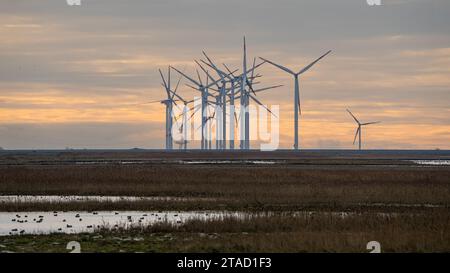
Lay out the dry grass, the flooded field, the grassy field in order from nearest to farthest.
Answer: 1. the grassy field
2. the flooded field
3. the dry grass

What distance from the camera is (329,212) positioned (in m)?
45.6

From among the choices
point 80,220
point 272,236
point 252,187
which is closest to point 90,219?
point 80,220

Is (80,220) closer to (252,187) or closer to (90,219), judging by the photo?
(90,219)

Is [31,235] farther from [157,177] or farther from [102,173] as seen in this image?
[102,173]

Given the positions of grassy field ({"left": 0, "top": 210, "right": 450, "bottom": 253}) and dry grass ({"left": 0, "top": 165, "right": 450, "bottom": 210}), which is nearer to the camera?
grassy field ({"left": 0, "top": 210, "right": 450, "bottom": 253})

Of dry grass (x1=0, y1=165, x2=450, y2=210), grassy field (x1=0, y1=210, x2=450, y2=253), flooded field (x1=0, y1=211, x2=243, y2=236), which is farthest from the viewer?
dry grass (x1=0, y1=165, x2=450, y2=210)

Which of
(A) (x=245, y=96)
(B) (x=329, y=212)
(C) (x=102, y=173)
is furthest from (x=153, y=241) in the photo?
(A) (x=245, y=96)

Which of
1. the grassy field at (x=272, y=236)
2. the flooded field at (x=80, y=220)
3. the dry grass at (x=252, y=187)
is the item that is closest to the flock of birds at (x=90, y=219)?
the flooded field at (x=80, y=220)

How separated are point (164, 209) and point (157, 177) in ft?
93.8

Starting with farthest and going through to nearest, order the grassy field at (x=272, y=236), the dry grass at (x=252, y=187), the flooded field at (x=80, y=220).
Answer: the dry grass at (x=252, y=187) < the flooded field at (x=80, y=220) < the grassy field at (x=272, y=236)

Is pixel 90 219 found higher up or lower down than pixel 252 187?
lower down

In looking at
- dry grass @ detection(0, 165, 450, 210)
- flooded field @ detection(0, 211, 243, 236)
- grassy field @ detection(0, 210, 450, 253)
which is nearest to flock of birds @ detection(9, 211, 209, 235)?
flooded field @ detection(0, 211, 243, 236)

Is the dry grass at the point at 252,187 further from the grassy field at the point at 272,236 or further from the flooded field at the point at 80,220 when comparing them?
the grassy field at the point at 272,236

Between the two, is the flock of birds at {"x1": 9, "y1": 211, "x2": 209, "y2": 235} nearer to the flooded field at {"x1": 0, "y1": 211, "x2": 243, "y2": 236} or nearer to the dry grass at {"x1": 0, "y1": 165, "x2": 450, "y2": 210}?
the flooded field at {"x1": 0, "y1": 211, "x2": 243, "y2": 236}
